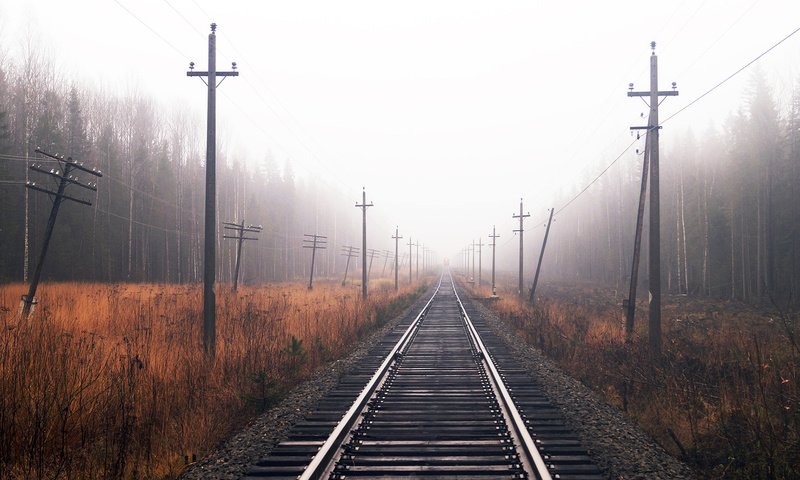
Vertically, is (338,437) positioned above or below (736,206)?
below

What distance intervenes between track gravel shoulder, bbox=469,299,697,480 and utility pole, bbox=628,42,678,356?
3650 millimetres

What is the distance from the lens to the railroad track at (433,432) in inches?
158

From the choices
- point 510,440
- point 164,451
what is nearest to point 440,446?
point 510,440

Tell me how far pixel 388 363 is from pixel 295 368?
192 cm

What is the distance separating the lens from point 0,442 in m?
4.01

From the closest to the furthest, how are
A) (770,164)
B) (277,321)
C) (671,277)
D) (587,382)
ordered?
(587,382)
(277,321)
(770,164)
(671,277)

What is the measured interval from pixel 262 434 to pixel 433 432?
6.79ft

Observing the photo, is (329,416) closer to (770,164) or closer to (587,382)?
(587,382)

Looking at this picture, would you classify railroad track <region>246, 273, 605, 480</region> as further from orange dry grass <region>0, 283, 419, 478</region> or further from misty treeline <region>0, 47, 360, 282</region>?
misty treeline <region>0, 47, 360, 282</region>

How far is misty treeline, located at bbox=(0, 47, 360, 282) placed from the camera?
26812 mm

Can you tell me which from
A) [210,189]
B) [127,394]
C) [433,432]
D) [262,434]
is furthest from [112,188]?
[433,432]

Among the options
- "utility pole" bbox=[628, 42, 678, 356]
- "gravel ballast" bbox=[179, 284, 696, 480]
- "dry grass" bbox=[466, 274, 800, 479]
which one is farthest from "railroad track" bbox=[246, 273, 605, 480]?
"utility pole" bbox=[628, 42, 678, 356]

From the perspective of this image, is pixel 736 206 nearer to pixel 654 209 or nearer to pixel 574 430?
pixel 654 209

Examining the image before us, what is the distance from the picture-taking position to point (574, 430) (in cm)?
519
